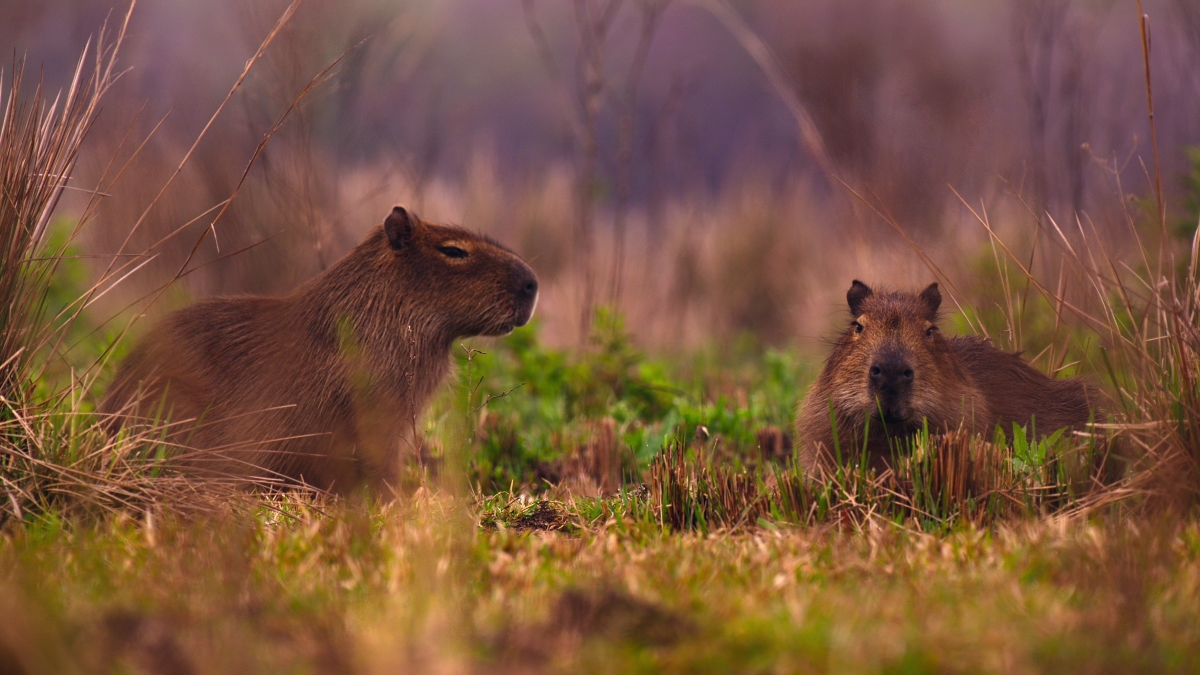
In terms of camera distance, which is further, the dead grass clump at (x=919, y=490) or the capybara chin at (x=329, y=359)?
the capybara chin at (x=329, y=359)

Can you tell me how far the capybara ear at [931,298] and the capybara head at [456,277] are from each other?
164 centimetres

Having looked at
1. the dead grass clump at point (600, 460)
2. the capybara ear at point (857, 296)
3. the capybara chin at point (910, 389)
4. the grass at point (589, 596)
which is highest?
the capybara ear at point (857, 296)

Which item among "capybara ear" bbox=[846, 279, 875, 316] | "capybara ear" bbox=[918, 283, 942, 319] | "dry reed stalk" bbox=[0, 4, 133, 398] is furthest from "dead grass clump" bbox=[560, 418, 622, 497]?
"dry reed stalk" bbox=[0, 4, 133, 398]

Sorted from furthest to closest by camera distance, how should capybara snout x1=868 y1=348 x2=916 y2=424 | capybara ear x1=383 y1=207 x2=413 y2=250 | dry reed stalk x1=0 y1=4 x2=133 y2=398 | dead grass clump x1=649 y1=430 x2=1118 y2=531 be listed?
capybara ear x1=383 y1=207 x2=413 y2=250, capybara snout x1=868 y1=348 x2=916 y2=424, dry reed stalk x1=0 y1=4 x2=133 y2=398, dead grass clump x1=649 y1=430 x2=1118 y2=531

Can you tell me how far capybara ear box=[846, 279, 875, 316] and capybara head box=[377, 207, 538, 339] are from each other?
136cm

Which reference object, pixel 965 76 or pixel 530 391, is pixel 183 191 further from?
pixel 965 76

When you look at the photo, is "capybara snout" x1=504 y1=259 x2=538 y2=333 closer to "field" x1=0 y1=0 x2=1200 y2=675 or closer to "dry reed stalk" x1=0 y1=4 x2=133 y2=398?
"field" x1=0 y1=0 x2=1200 y2=675

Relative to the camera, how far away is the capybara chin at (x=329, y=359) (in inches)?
158

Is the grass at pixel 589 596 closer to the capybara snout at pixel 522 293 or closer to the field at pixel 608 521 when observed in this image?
the field at pixel 608 521

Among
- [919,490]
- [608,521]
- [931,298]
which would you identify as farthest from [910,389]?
[608,521]

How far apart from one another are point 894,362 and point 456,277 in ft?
6.16

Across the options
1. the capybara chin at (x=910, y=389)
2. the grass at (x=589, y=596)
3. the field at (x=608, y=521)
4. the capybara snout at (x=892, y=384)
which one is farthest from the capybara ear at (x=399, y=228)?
the capybara snout at (x=892, y=384)

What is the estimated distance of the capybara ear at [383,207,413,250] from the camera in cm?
452

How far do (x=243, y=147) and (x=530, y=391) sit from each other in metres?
3.50
